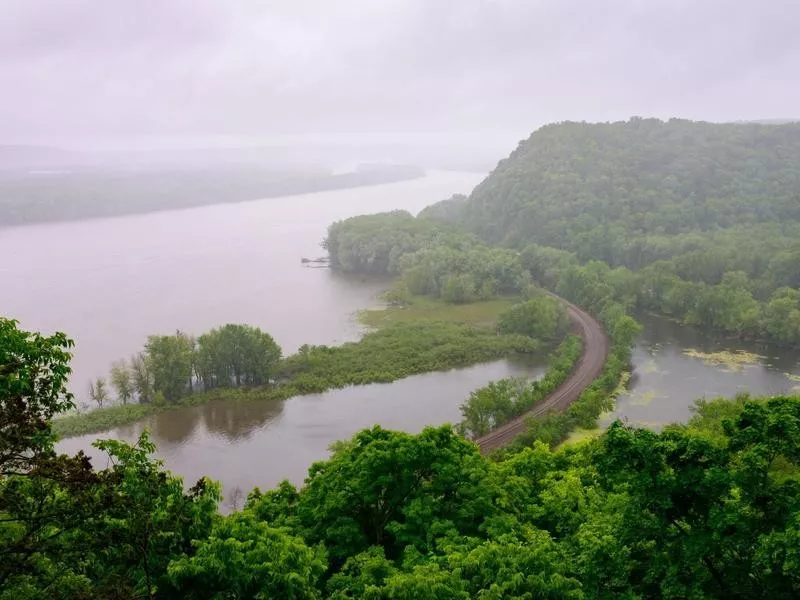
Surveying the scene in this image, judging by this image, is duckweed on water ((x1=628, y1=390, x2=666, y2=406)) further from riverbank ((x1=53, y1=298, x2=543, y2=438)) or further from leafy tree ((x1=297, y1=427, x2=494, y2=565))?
leafy tree ((x1=297, y1=427, x2=494, y2=565))

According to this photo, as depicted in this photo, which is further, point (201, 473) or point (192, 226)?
point (192, 226)

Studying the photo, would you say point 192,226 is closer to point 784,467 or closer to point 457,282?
point 457,282

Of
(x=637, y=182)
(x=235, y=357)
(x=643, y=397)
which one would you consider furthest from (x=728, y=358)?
(x=637, y=182)

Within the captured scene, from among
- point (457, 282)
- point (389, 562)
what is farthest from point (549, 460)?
point (457, 282)

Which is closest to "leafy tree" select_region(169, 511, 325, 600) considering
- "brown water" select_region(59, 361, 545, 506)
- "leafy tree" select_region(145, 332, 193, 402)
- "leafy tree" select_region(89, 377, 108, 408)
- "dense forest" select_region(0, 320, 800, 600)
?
"dense forest" select_region(0, 320, 800, 600)

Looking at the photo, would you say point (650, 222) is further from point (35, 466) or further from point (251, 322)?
point (35, 466)

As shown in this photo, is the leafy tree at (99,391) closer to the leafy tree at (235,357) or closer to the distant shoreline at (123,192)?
the leafy tree at (235,357)
